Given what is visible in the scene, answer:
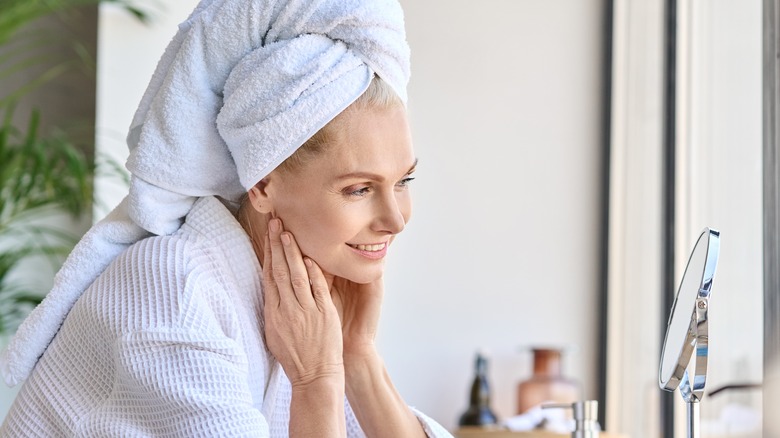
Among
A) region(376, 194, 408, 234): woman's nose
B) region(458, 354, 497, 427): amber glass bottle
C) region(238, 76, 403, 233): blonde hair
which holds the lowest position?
region(458, 354, 497, 427): amber glass bottle

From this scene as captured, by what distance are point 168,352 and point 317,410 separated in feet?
0.72

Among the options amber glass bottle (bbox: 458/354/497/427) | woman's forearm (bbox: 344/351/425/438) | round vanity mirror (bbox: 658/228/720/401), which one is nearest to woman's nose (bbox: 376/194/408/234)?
woman's forearm (bbox: 344/351/425/438)

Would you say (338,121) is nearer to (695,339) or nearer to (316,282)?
(316,282)

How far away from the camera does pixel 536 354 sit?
3.50 m

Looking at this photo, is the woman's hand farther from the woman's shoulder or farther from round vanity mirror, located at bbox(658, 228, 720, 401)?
round vanity mirror, located at bbox(658, 228, 720, 401)

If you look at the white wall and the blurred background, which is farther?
the white wall

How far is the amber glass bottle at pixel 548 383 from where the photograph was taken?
3488 millimetres

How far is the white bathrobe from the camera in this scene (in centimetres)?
118

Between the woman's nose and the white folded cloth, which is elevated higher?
the white folded cloth

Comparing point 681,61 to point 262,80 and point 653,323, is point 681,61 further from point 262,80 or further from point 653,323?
point 262,80

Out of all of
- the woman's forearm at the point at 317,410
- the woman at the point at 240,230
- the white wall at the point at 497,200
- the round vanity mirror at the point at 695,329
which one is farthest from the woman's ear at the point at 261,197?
the white wall at the point at 497,200

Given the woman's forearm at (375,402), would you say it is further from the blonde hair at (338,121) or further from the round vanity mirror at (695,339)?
the round vanity mirror at (695,339)

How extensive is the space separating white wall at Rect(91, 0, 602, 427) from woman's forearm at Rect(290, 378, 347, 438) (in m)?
2.48

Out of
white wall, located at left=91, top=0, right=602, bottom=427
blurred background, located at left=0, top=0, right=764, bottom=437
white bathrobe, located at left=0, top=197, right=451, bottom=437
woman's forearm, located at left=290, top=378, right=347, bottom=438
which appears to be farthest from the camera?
white wall, located at left=91, top=0, right=602, bottom=427
